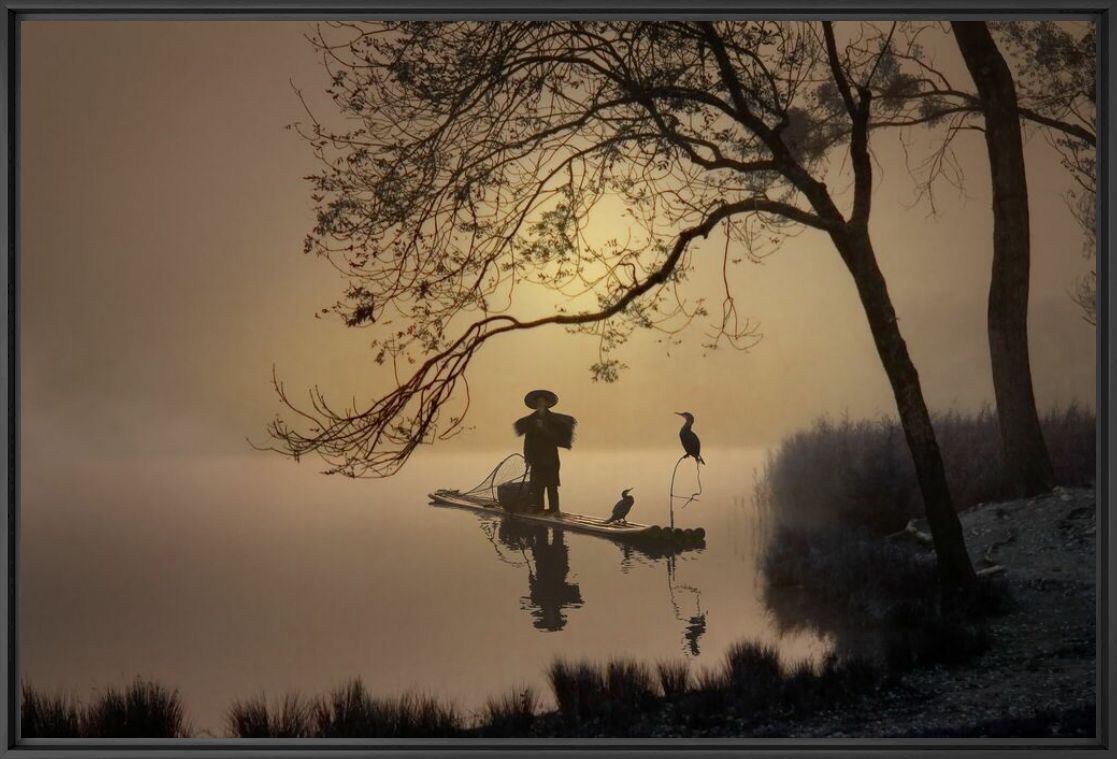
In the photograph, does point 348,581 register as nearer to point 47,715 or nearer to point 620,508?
point 620,508

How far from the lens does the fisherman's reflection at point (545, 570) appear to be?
12.5 feet

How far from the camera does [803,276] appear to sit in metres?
3.88

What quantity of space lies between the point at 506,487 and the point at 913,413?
1.41 metres

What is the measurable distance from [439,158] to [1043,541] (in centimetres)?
243

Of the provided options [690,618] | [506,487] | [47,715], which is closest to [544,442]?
[506,487]

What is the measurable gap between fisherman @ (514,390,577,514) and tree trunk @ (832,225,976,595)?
1.09 meters

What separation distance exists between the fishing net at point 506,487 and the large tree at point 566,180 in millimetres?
227

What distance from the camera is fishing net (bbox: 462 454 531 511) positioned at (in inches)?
150

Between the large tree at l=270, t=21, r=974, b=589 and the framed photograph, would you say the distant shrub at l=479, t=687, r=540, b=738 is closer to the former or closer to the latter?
the framed photograph

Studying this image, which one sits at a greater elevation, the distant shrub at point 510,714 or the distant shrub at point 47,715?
the distant shrub at point 47,715

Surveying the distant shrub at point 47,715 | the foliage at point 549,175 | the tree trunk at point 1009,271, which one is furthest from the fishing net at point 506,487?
the tree trunk at point 1009,271

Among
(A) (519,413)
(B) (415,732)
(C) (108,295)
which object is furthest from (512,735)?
(C) (108,295)

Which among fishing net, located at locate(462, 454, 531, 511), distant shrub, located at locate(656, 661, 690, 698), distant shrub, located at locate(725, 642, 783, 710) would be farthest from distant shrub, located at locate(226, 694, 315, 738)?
distant shrub, located at locate(725, 642, 783, 710)

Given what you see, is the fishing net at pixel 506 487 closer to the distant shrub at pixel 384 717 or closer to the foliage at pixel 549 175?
the foliage at pixel 549 175
